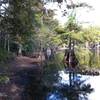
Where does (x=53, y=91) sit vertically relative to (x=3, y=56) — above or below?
below

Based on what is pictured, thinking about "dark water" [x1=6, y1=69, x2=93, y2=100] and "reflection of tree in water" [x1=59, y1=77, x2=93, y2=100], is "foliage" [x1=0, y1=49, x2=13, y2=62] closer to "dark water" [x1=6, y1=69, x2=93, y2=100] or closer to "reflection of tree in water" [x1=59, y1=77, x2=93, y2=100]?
"dark water" [x1=6, y1=69, x2=93, y2=100]

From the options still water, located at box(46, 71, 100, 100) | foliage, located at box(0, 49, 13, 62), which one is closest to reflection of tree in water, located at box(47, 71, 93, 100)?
still water, located at box(46, 71, 100, 100)

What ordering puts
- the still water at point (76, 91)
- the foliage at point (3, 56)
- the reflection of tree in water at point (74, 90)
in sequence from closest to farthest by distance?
the still water at point (76, 91) < the reflection of tree in water at point (74, 90) < the foliage at point (3, 56)

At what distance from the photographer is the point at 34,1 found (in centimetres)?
1541

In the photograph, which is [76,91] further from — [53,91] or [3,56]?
[3,56]

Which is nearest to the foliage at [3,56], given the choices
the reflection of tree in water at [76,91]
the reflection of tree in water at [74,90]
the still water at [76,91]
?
the still water at [76,91]

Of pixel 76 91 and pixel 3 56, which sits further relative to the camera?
pixel 3 56

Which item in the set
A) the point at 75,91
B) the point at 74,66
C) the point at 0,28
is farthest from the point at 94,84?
the point at 74,66

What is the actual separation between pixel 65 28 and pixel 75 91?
25.0m

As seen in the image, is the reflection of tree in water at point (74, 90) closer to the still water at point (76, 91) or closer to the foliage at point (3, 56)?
the still water at point (76, 91)

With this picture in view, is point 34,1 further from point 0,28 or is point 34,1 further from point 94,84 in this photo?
point 94,84

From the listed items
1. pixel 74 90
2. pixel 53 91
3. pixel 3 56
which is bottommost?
pixel 74 90

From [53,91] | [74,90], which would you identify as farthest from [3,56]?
[53,91]

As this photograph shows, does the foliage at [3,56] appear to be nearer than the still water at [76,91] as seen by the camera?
No
